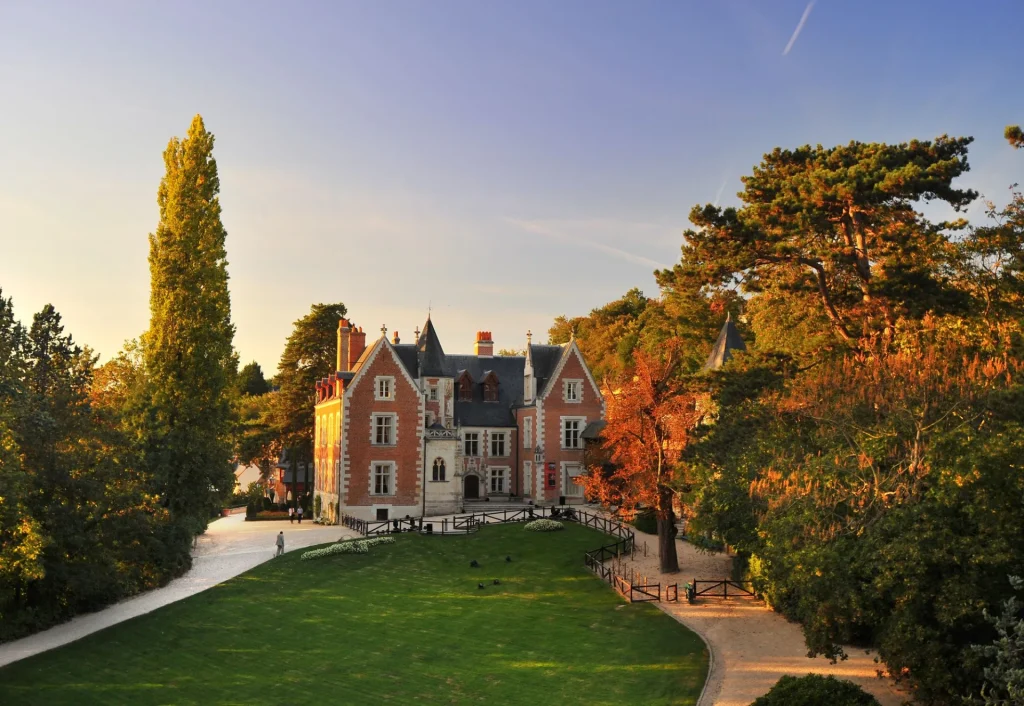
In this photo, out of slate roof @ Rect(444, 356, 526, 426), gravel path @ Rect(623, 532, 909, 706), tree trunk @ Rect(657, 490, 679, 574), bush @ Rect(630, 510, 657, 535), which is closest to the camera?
gravel path @ Rect(623, 532, 909, 706)

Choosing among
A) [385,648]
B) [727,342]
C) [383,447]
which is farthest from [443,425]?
[385,648]

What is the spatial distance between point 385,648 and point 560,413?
3109 centimetres

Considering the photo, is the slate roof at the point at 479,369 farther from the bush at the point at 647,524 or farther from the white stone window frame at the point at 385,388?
the bush at the point at 647,524

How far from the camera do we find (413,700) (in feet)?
66.4

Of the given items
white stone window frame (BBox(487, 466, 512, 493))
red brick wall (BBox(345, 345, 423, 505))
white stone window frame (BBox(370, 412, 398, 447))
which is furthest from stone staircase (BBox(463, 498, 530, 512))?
white stone window frame (BBox(370, 412, 398, 447))

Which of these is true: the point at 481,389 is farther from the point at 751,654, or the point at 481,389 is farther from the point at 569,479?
the point at 751,654

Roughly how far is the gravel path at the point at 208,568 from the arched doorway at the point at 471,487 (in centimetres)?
1045

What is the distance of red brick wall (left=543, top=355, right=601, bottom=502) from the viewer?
5384 cm

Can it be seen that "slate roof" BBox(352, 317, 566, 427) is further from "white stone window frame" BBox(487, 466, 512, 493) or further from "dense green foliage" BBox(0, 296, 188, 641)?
"dense green foliage" BBox(0, 296, 188, 641)

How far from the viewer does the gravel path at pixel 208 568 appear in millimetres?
25906

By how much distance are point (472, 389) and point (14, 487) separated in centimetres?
3783

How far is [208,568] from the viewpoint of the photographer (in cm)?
3700

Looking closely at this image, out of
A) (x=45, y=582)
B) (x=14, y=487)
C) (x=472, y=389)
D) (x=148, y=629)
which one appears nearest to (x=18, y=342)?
(x=14, y=487)

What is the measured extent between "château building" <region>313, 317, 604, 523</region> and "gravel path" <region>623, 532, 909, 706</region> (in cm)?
2178
